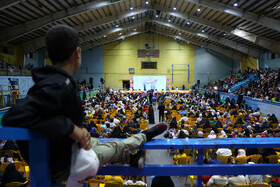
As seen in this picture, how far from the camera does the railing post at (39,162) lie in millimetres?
942

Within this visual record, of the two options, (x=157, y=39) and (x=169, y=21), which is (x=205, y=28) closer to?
(x=169, y=21)

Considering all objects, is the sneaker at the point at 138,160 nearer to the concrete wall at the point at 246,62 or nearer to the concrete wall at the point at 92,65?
the concrete wall at the point at 246,62

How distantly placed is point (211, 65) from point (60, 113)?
108ft

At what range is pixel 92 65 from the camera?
31.5 m

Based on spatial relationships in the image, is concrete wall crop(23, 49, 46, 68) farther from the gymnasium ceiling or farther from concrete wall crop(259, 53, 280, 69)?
concrete wall crop(259, 53, 280, 69)

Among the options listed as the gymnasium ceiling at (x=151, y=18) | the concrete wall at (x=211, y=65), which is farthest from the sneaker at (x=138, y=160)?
the concrete wall at (x=211, y=65)

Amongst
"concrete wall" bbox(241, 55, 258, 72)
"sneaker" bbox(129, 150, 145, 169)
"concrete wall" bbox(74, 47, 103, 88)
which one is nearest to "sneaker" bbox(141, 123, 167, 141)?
"sneaker" bbox(129, 150, 145, 169)

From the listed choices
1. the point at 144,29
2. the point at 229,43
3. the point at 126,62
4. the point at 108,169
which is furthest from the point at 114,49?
the point at 108,169

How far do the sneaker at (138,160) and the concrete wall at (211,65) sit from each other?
105 feet

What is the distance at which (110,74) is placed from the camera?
31.6 meters

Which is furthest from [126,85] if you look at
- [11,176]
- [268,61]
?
[11,176]

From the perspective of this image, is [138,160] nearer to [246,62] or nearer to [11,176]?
[11,176]

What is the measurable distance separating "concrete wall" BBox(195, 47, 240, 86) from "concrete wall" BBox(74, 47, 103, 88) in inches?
603

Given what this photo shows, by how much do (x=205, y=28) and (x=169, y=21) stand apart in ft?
13.5
